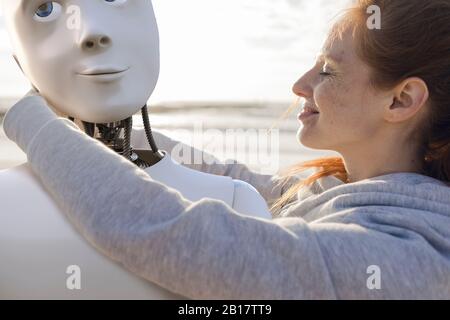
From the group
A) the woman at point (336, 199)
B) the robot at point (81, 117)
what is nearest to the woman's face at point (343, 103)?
the woman at point (336, 199)

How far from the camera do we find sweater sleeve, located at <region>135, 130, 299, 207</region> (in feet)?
4.72

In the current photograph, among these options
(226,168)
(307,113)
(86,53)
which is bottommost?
(226,168)

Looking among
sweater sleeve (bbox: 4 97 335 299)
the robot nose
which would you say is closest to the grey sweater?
sweater sleeve (bbox: 4 97 335 299)

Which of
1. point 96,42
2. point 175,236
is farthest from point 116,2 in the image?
point 175,236

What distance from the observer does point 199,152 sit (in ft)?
4.80

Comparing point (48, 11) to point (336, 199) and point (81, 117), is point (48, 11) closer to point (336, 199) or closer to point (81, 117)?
point (81, 117)

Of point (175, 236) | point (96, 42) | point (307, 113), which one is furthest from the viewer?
point (307, 113)

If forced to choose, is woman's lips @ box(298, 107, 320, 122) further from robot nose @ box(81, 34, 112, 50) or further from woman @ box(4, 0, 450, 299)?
robot nose @ box(81, 34, 112, 50)

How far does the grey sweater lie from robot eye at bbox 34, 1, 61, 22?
139 mm

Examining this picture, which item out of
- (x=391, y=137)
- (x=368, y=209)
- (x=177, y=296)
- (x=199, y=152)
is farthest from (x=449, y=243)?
(x=199, y=152)

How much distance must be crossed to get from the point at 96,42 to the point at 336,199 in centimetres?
45

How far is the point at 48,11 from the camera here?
3.29ft
